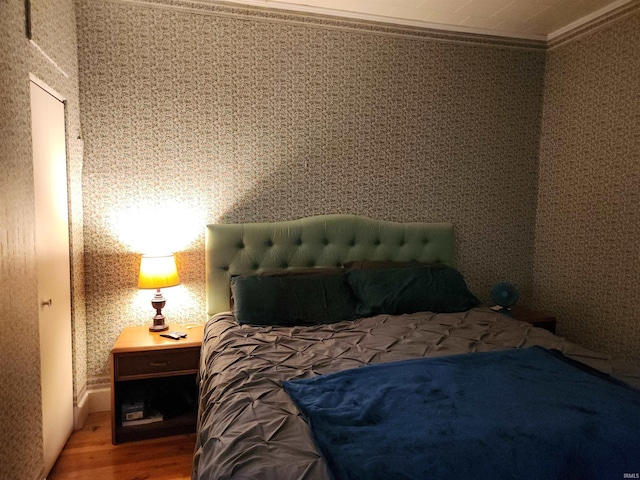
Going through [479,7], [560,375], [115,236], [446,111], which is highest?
[479,7]

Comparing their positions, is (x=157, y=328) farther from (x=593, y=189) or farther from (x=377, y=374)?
(x=593, y=189)

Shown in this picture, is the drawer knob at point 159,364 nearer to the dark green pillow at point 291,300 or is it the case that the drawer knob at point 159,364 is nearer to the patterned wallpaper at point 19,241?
the dark green pillow at point 291,300

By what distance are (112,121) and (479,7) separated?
2467 mm

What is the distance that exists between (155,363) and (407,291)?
1555 mm

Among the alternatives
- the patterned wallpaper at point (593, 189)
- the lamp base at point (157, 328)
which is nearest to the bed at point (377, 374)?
the lamp base at point (157, 328)

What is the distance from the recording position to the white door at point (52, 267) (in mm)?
2072

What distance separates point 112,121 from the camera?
107 inches

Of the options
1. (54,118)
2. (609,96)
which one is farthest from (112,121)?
(609,96)

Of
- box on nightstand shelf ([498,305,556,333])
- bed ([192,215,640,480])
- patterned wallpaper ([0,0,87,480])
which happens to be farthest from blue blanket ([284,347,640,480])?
box on nightstand shelf ([498,305,556,333])

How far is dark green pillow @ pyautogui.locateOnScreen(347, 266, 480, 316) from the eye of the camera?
107 inches

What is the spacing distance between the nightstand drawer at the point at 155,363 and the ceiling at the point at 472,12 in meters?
2.21

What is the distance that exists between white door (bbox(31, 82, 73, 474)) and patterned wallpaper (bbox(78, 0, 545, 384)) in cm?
33

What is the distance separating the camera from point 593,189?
10.1ft

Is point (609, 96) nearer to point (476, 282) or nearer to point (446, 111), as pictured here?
point (446, 111)
